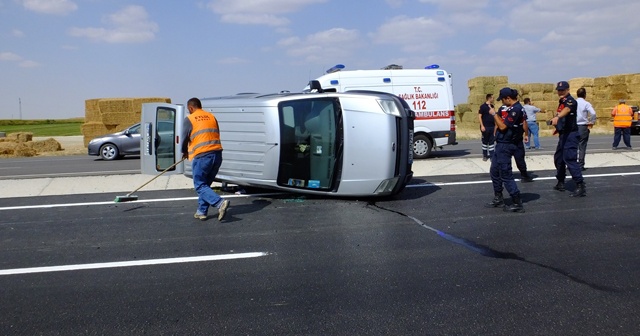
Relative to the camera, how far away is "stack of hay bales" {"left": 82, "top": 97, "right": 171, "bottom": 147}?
89.4ft

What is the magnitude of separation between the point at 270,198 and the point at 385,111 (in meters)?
2.30

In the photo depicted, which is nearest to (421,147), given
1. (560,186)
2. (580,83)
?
(560,186)

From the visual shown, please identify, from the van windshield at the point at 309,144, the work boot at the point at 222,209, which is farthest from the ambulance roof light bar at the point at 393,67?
the work boot at the point at 222,209

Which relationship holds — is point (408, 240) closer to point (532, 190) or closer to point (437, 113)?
point (532, 190)

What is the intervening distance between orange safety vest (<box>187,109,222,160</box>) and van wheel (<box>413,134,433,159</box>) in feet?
29.2

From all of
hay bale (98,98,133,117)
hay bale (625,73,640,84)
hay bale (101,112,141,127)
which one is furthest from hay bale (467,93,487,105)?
hay bale (98,98,133,117)

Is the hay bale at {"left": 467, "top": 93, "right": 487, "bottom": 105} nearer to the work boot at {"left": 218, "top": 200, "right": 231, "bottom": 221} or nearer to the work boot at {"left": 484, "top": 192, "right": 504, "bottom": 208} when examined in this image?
the work boot at {"left": 484, "top": 192, "right": 504, "bottom": 208}

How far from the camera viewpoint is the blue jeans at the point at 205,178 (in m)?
7.97

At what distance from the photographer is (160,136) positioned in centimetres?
1005

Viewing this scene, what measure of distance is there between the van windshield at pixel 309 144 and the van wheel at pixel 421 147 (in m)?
7.53

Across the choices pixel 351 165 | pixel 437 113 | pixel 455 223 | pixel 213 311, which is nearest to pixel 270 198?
pixel 351 165

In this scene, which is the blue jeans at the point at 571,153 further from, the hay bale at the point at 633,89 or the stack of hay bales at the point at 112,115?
the hay bale at the point at 633,89

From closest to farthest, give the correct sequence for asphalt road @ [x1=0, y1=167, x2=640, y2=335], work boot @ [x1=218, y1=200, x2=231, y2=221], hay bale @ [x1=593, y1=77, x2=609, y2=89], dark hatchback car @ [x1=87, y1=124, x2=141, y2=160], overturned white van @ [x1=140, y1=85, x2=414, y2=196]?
1. asphalt road @ [x1=0, y1=167, x2=640, y2=335]
2. work boot @ [x1=218, y1=200, x2=231, y2=221]
3. overturned white van @ [x1=140, y1=85, x2=414, y2=196]
4. dark hatchback car @ [x1=87, y1=124, x2=141, y2=160]
5. hay bale @ [x1=593, y1=77, x2=609, y2=89]

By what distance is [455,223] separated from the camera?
25.0ft
